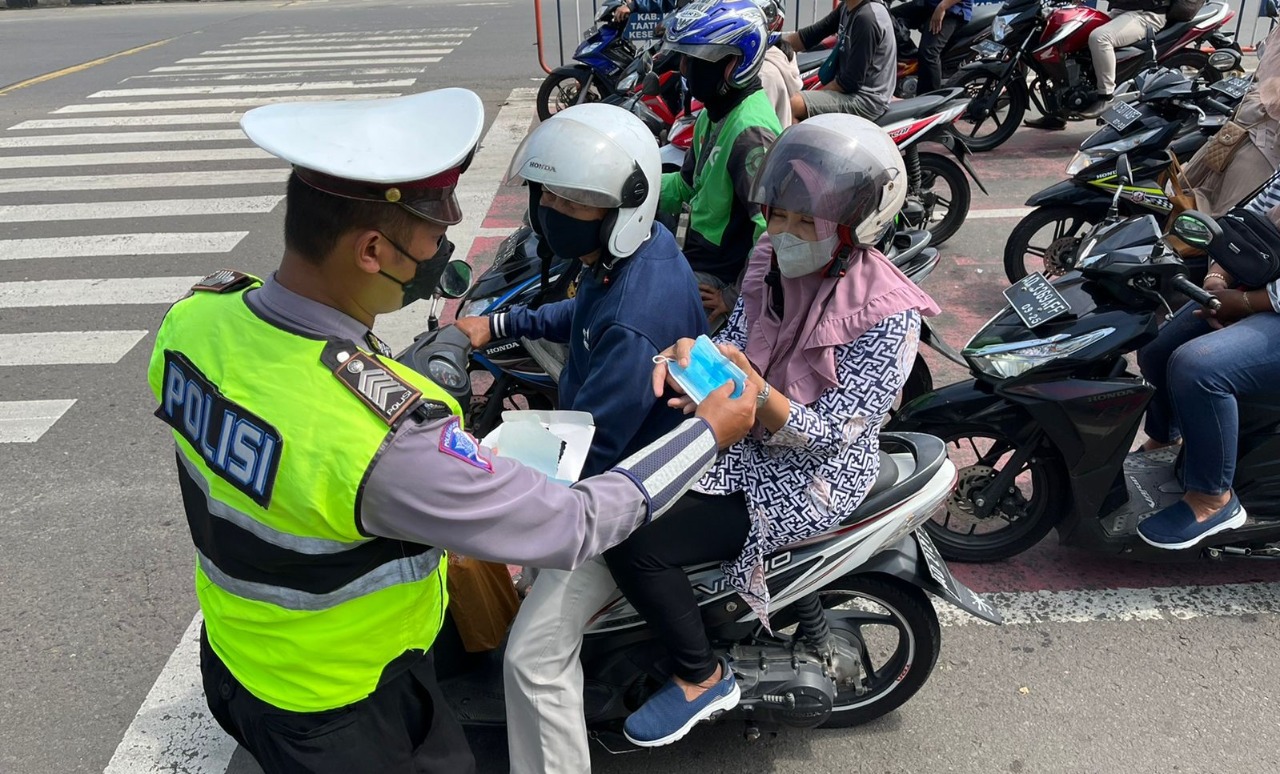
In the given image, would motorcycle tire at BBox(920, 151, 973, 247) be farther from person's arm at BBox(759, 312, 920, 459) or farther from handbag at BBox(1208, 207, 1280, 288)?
person's arm at BBox(759, 312, 920, 459)

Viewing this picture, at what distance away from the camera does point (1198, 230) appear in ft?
10.2

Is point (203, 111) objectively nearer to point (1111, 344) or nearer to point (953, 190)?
point (953, 190)

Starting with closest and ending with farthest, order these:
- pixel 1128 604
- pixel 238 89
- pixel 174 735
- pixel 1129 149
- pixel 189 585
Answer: pixel 174 735
pixel 1128 604
pixel 189 585
pixel 1129 149
pixel 238 89

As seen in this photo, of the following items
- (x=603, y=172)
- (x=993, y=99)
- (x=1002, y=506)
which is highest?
(x=603, y=172)

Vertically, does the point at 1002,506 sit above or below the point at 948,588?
below

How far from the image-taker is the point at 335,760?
6.14 ft

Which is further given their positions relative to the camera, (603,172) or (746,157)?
(746,157)

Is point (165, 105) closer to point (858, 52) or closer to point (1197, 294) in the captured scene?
point (858, 52)

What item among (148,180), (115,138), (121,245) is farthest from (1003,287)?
(115,138)

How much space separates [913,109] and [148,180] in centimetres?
653

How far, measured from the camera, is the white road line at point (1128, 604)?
335 centimetres

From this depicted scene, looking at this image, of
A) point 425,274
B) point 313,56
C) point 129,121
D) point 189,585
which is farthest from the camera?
point 313,56

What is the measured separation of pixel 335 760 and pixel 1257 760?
8.20 ft

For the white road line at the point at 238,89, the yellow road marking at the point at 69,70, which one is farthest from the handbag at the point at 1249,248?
the yellow road marking at the point at 69,70
